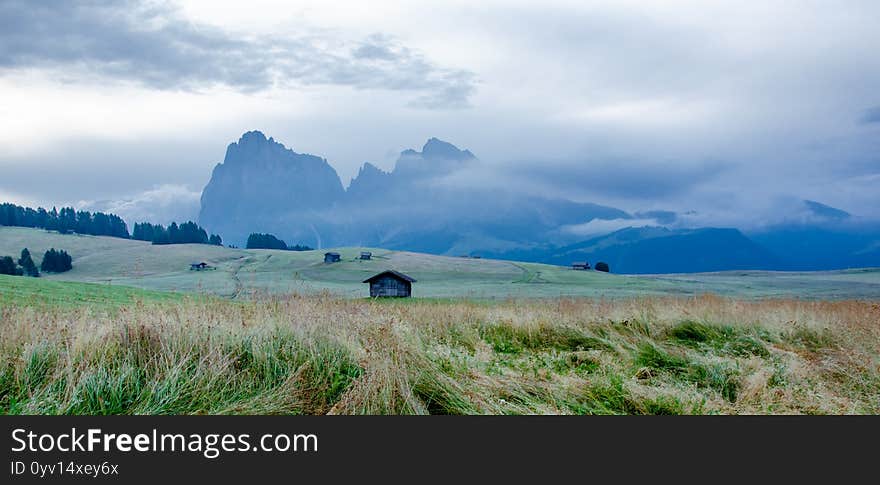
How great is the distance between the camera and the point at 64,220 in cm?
14812

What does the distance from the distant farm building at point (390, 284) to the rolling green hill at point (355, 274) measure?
22.7ft

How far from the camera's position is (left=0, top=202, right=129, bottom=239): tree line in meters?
147

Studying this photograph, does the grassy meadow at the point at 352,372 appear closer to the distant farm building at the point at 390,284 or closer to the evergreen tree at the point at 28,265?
the distant farm building at the point at 390,284

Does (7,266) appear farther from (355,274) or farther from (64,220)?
(64,220)

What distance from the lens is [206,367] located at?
6520 millimetres

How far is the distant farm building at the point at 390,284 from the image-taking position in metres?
52.2

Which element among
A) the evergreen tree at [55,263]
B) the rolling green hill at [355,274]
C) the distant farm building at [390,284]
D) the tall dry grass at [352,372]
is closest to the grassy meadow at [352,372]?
the tall dry grass at [352,372]

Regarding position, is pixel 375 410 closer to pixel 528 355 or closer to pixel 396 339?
pixel 396 339

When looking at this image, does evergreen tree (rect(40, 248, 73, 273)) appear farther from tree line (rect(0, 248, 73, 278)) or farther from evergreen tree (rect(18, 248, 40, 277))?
evergreen tree (rect(18, 248, 40, 277))

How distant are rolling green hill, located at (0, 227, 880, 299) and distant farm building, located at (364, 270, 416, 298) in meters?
6.93

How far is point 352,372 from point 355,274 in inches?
3078

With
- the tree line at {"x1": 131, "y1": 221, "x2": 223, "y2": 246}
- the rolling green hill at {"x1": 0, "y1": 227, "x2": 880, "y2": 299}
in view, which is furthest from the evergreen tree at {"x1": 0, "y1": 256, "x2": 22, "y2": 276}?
the tree line at {"x1": 131, "y1": 221, "x2": 223, "y2": 246}

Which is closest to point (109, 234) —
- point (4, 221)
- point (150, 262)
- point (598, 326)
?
point (4, 221)

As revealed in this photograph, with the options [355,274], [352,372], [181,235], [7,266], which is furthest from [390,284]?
[181,235]
